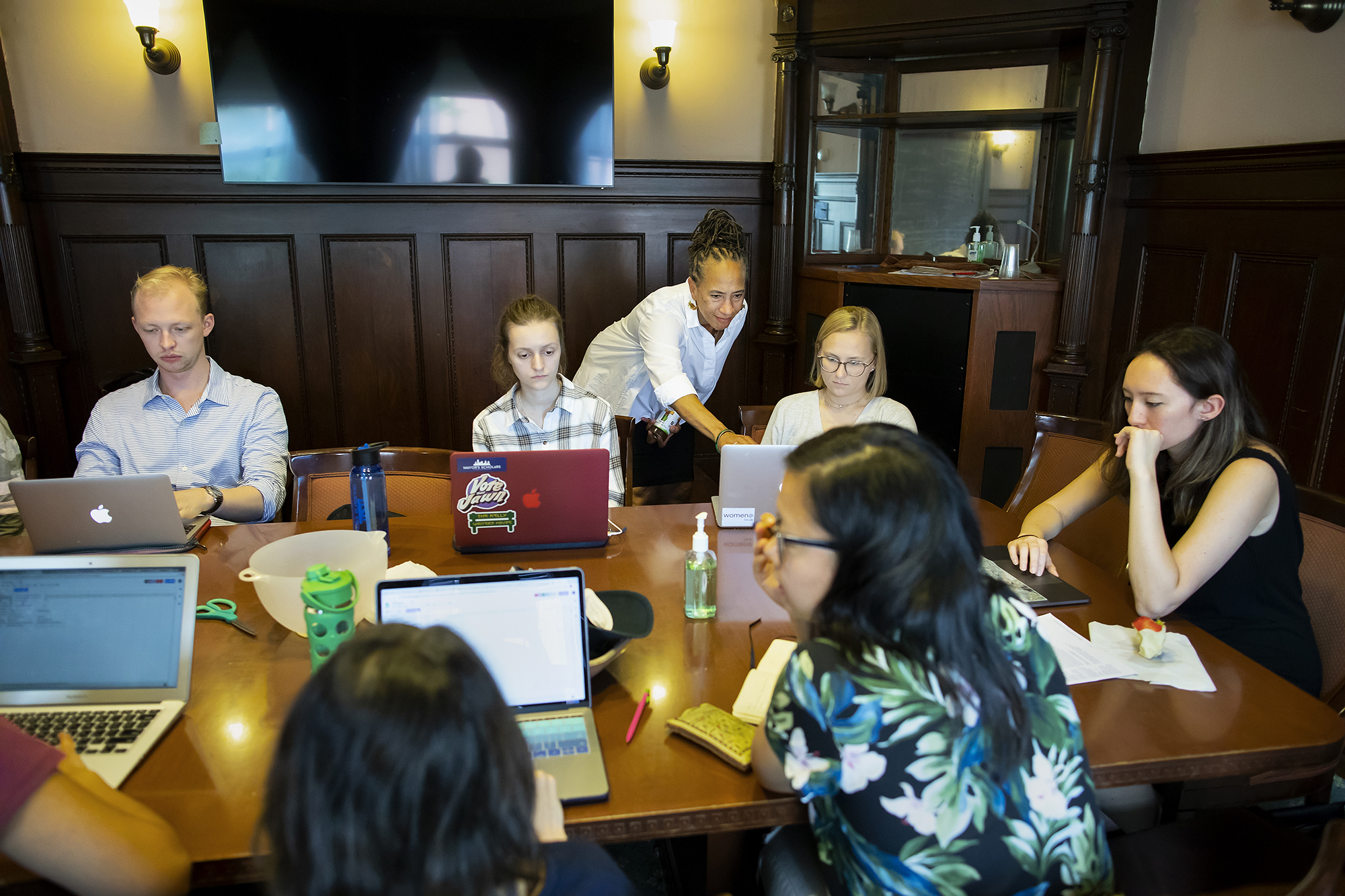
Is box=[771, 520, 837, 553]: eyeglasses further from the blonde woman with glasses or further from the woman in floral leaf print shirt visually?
the blonde woman with glasses

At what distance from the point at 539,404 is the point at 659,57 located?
2.22m

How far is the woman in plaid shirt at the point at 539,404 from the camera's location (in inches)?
86.9

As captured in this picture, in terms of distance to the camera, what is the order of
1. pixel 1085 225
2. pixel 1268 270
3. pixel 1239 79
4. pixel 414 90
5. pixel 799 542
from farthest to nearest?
pixel 414 90
pixel 1085 225
pixel 1239 79
pixel 1268 270
pixel 799 542

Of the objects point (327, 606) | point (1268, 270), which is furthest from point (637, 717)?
point (1268, 270)

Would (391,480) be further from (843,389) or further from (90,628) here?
(843,389)

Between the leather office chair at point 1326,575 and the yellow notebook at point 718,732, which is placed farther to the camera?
the leather office chair at point 1326,575

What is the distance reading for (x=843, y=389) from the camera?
7.54ft

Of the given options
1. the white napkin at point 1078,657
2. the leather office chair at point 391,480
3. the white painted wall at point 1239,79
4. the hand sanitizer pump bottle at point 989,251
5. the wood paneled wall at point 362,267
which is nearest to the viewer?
the white napkin at point 1078,657

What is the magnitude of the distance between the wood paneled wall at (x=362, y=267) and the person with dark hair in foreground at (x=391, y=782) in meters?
3.35

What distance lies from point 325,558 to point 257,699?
0.32 m

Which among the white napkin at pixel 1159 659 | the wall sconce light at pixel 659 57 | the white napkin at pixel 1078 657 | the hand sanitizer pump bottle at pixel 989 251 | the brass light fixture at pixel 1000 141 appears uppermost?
the wall sconce light at pixel 659 57

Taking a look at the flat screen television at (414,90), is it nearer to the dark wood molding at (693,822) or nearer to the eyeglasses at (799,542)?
the eyeglasses at (799,542)

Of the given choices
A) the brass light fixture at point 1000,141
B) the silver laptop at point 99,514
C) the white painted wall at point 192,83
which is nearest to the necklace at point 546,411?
the silver laptop at point 99,514

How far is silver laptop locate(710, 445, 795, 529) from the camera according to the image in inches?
72.8
